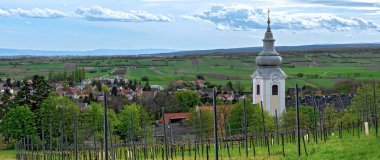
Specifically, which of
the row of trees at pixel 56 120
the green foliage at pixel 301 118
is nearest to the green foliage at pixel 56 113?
the row of trees at pixel 56 120

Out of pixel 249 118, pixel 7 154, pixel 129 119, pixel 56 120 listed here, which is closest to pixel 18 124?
pixel 56 120

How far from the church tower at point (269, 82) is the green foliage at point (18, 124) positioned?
69.4 feet

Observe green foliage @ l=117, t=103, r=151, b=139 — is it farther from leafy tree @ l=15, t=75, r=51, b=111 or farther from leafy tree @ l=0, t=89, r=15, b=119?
leafy tree @ l=0, t=89, r=15, b=119

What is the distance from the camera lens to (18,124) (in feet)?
176

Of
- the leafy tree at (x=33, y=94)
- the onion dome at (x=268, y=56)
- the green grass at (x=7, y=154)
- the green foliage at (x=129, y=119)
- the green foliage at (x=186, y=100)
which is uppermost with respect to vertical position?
the onion dome at (x=268, y=56)

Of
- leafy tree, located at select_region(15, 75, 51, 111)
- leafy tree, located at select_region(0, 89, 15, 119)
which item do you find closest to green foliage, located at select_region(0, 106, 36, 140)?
leafy tree, located at select_region(15, 75, 51, 111)

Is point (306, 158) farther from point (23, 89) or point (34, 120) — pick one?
point (23, 89)

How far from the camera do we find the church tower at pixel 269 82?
2373 inches

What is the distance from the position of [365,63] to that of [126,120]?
420ft

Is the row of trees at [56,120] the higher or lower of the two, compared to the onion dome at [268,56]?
lower

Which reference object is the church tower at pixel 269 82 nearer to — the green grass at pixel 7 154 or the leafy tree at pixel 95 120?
the leafy tree at pixel 95 120

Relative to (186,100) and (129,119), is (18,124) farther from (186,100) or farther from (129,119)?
(186,100)

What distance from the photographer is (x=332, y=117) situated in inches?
1911

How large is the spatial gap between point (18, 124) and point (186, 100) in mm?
38022
